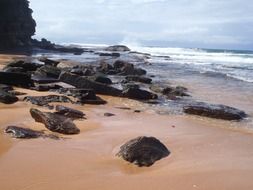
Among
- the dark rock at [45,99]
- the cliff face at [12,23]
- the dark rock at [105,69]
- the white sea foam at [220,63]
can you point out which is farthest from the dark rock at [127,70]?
the cliff face at [12,23]

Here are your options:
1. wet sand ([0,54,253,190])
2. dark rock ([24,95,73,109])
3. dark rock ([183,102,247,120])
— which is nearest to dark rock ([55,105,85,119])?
wet sand ([0,54,253,190])

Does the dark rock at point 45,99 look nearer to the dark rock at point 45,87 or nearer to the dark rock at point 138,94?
A: the dark rock at point 45,87

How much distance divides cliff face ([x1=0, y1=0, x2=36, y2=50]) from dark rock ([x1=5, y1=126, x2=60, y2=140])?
4068 centimetres

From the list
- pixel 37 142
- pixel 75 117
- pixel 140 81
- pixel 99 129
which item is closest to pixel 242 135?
pixel 99 129

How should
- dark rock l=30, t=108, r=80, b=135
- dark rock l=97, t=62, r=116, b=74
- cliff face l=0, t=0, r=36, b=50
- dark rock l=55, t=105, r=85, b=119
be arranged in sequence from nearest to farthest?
dark rock l=30, t=108, r=80, b=135 → dark rock l=55, t=105, r=85, b=119 → dark rock l=97, t=62, r=116, b=74 → cliff face l=0, t=0, r=36, b=50

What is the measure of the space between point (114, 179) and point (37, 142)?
2.12 metres

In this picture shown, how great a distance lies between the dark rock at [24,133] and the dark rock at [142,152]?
A: 1.67 meters

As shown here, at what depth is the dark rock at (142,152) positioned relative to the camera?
20.9 ft

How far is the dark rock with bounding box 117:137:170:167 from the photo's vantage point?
637 cm

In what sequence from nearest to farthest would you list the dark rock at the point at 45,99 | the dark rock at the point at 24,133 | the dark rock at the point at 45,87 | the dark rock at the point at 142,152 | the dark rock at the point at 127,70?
the dark rock at the point at 142,152 → the dark rock at the point at 24,133 → the dark rock at the point at 45,99 → the dark rock at the point at 45,87 → the dark rock at the point at 127,70

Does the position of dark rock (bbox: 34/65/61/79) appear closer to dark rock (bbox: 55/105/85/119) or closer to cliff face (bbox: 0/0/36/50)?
dark rock (bbox: 55/105/85/119)

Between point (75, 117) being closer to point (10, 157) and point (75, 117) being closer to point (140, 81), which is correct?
point (10, 157)

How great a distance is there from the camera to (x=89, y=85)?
15.2 meters

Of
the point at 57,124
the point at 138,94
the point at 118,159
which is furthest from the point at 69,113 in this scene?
the point at 138,94
